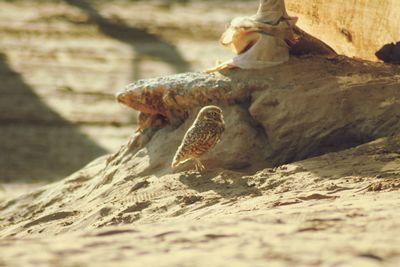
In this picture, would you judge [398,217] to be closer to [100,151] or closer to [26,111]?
[100,151]

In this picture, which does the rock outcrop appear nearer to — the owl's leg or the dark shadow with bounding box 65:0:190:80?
the owl's leg

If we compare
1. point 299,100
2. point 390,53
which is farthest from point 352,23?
point 299,100

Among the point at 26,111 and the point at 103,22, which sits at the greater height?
the point at 103,22

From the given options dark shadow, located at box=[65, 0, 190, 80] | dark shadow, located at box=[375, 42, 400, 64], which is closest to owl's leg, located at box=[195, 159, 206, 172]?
dark shadow, located at box=[375, 42, 400, 64]

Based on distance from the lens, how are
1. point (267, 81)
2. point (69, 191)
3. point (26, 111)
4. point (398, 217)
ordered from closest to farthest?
point (398, 217) < point (267, 81) < point (69, 191) < point (26, 111)

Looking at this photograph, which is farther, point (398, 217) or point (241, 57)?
point (241, 57)

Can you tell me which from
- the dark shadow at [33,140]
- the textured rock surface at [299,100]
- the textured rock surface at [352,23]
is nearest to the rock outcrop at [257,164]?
the textured rock surface at [299,100]

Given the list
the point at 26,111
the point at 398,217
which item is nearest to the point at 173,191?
the point at 398,217

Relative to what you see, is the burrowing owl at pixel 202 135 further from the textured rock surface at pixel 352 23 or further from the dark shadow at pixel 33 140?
the dark shadow at pixel 33 140
